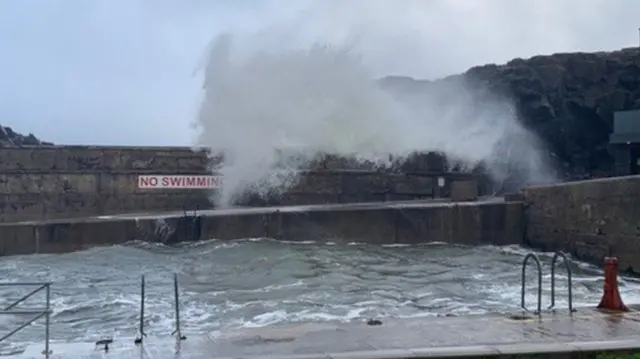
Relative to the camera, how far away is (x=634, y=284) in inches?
495

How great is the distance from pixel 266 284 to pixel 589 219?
7.29 meters

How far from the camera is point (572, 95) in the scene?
2819 centimetres

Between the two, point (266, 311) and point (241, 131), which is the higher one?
point (241, 131)

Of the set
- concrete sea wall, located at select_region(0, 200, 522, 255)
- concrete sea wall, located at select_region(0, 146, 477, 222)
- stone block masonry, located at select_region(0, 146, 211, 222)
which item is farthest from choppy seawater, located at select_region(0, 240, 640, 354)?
stone block masonry, located at select_region(0, 146, 211, 222)

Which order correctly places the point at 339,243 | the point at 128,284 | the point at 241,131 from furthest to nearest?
the point at 241,131 < the point at 339,243 < the point at 128,284

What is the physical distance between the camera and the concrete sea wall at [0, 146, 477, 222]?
19.7 meters

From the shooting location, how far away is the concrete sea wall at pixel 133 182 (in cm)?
1973

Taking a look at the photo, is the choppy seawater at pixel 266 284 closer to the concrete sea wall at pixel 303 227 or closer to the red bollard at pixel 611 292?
the concrete sea wall at pixel 303 227

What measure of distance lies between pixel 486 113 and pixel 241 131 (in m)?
9.15

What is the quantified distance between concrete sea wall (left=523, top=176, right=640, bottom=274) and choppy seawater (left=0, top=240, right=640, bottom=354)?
0.63 metres

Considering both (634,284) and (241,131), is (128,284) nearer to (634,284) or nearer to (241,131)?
(634,284)

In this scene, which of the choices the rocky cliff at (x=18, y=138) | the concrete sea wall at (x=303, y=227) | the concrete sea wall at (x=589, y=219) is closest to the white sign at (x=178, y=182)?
the concrete sea wall at (x=303, y=227)

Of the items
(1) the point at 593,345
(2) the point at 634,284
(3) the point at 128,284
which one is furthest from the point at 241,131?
(1) the point at 593,345

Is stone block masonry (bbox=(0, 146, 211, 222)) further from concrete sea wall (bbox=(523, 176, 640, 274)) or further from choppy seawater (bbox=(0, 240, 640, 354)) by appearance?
concrete sea wall (bbox=(523, 176, 640, 274))
